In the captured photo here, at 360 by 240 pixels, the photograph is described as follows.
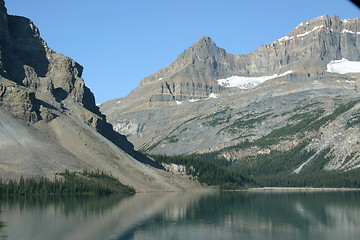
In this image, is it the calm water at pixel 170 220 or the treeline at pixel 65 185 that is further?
the treeline at pixel 65 185

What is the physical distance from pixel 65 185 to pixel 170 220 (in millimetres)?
73483

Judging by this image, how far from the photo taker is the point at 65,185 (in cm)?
18375

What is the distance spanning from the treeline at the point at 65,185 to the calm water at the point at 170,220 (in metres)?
15.7

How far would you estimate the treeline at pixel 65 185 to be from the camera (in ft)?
567

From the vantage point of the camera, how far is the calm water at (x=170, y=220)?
321 ft

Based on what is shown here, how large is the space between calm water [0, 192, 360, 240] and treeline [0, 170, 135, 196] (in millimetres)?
15713

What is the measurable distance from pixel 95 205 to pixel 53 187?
39.3 meters

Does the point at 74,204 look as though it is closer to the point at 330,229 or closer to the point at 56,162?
the point at 56,162

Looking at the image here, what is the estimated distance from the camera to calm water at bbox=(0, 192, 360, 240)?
97938 millimetres

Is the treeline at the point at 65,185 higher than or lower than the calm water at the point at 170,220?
higher

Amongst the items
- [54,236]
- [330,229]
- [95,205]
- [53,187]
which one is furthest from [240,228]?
[53,187]

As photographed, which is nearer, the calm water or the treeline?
the calm water

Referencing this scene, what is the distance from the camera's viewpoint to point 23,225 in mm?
102125

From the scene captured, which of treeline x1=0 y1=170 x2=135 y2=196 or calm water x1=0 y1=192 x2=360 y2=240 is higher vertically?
treeline x1=0 y1=170 x2=135 y2=196
